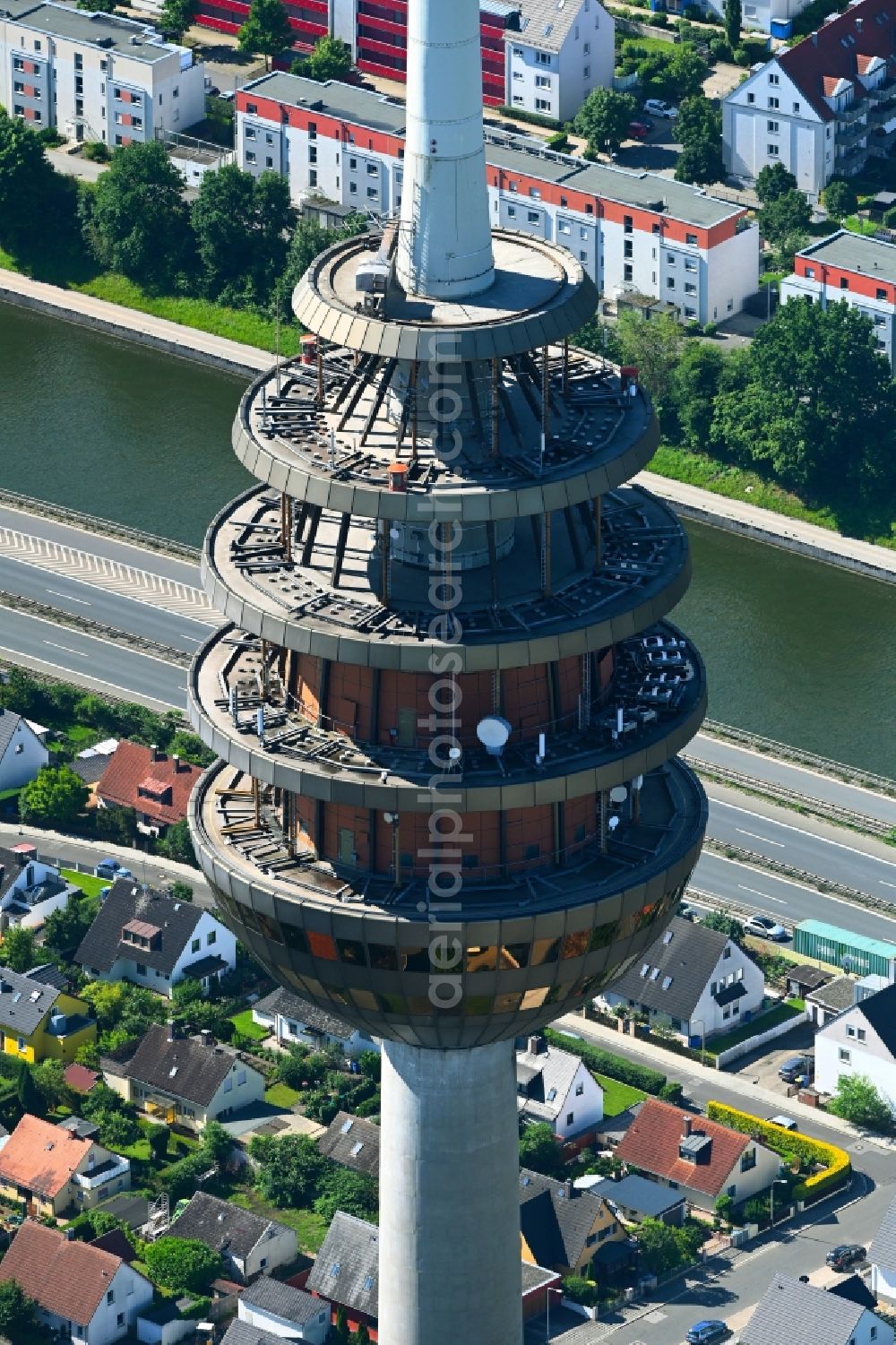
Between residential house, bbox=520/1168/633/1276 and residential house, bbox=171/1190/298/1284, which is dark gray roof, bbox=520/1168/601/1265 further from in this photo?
residential house, bbox=171/1190/298/1284

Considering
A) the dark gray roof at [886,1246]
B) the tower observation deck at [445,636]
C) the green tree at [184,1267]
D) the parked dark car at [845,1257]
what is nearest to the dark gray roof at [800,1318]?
the dark gray roof at [886,1246]

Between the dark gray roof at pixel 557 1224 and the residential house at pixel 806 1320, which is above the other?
the residential house at pixel 806 1320

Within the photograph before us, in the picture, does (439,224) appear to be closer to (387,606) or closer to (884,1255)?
(387,606)

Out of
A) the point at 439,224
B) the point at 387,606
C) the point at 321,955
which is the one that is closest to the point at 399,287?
the point at 439,224

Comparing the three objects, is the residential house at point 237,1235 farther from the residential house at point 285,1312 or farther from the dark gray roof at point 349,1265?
the residential house at point 285,1312

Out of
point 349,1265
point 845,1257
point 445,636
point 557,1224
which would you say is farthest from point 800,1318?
point 445,636
